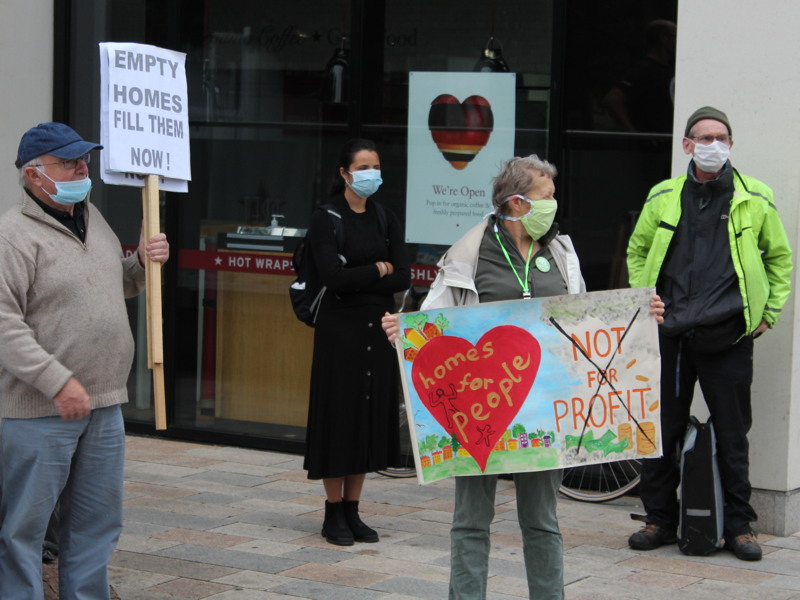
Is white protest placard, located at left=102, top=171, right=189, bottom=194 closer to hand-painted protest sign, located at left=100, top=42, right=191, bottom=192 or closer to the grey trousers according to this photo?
hand-painted protest sign, located at left=100, top=42, right=191, bottom=192

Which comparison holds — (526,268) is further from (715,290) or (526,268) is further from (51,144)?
(715,290)

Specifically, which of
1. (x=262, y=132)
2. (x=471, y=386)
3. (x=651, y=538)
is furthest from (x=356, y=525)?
(x=262, y=132)

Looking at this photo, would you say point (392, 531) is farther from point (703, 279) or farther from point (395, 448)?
point (703, 279)

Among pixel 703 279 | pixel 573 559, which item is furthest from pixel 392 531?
pixel 703 279

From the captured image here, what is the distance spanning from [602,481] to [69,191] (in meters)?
4.35

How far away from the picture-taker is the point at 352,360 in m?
6.42

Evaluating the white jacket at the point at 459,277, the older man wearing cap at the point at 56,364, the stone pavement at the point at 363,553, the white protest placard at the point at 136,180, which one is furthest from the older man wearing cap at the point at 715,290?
the older man wearing cap at the point at 56,364

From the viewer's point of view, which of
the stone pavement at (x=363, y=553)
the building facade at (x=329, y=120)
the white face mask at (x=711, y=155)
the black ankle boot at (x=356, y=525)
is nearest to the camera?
the stone pavement at (x=363, y=553)

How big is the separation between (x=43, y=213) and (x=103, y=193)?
5313 mm

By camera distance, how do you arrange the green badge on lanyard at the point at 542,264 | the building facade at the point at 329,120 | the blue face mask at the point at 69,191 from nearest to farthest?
the blue face mask at the point at 69,191
the green badge on lanyard at the point at 542,264
the building facade at the point at 329,120

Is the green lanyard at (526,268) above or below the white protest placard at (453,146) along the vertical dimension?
below

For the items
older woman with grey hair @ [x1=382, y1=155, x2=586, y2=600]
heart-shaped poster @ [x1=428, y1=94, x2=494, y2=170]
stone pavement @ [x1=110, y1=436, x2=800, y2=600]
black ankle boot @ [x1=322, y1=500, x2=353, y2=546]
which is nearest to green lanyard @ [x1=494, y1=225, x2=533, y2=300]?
older woman with grey hair @ [x1=382, y1=155, x2=586, y2=600]

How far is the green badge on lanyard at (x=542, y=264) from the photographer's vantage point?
15.3ft

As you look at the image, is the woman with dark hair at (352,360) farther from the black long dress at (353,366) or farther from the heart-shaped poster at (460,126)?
the heart-shaped poster at (460,126)
